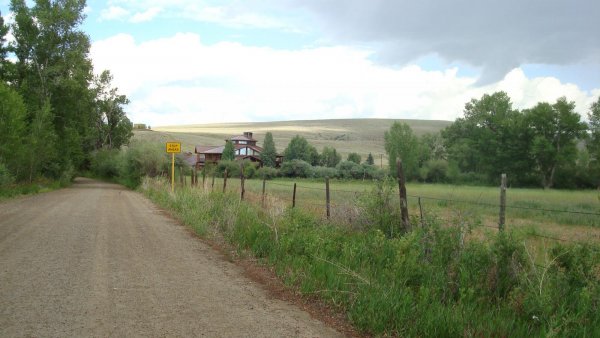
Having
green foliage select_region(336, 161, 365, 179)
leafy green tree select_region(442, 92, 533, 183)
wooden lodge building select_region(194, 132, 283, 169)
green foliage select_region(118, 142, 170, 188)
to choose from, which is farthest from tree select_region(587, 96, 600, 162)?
green foliage select_region(118, 142, 170, 188)

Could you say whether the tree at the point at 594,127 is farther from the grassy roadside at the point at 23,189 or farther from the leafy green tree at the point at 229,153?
the grassy roadside at the point at 23,189

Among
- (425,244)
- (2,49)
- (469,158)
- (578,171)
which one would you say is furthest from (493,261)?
(469,158)

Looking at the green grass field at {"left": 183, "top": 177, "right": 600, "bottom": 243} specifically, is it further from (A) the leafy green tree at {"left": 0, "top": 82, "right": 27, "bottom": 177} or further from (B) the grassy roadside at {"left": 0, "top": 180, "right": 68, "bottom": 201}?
(A) the leafy green tree at {"left": 0, "top": 82, "right": 27, "bottom": 177}

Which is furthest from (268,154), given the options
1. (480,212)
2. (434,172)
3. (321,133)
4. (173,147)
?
(480,212)

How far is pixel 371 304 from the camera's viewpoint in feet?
19.6

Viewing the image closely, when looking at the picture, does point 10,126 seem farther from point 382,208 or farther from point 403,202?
point 403,202

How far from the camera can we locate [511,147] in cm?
8081

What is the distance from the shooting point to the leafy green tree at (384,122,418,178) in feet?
299

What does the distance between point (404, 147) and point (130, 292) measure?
89.2 meters

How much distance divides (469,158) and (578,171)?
21604 mm

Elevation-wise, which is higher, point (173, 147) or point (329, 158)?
point (173, 147)

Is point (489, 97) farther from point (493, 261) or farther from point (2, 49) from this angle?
point (493, 261)

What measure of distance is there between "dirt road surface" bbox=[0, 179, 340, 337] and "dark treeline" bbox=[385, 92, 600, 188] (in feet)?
242

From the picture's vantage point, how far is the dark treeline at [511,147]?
73938 millimetres
